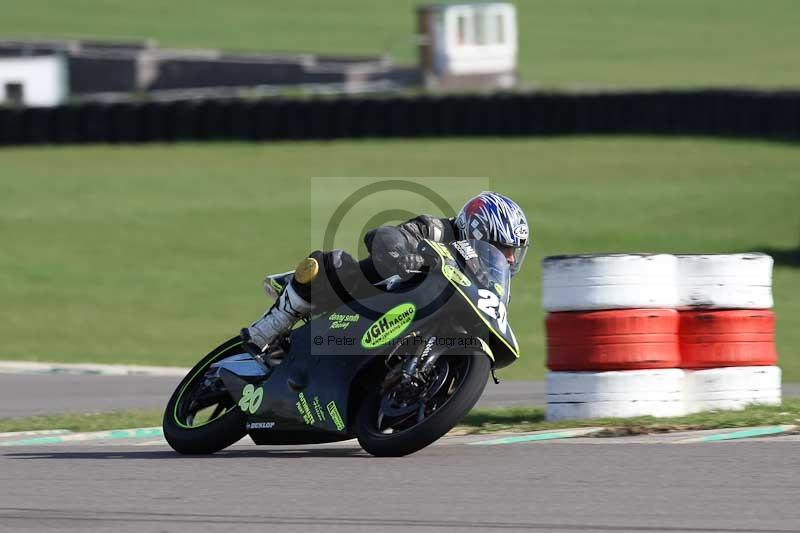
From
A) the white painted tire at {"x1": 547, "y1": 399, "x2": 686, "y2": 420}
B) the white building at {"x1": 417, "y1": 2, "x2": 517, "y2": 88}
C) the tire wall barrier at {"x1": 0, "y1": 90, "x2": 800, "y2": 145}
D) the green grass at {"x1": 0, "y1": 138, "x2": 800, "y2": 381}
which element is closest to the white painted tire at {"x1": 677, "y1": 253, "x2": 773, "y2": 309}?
the white painted tire at {"x1": 547, "y1": 399, "x2": 686, "y2": 420}

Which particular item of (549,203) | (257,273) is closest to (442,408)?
(257,273)

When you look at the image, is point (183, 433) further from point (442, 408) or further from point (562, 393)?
point (562, 393)

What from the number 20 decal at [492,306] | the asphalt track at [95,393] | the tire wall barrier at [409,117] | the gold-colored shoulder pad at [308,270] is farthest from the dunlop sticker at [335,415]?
the tire wall barrier at [409,117]

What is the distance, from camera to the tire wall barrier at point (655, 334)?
749cm

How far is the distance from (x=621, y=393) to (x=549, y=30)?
49.3m

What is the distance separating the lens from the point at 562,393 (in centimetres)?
760

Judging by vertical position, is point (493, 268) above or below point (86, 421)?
above

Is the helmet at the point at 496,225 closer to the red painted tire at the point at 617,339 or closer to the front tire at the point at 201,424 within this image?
the red painted tire at the point at 617,339

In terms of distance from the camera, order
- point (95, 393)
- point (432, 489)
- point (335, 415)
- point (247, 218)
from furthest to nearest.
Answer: point (247, 218) < point (95, 393) < point (335, 415) < point (432, 489)

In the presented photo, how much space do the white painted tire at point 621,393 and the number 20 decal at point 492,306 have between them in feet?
4.00

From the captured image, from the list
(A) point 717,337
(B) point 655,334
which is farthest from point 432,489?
(A) point 717,337

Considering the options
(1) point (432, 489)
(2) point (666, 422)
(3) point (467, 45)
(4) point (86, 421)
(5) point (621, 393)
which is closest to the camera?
(1) point (432, 489)

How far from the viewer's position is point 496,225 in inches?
264

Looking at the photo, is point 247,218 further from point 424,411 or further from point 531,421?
point 424,411
